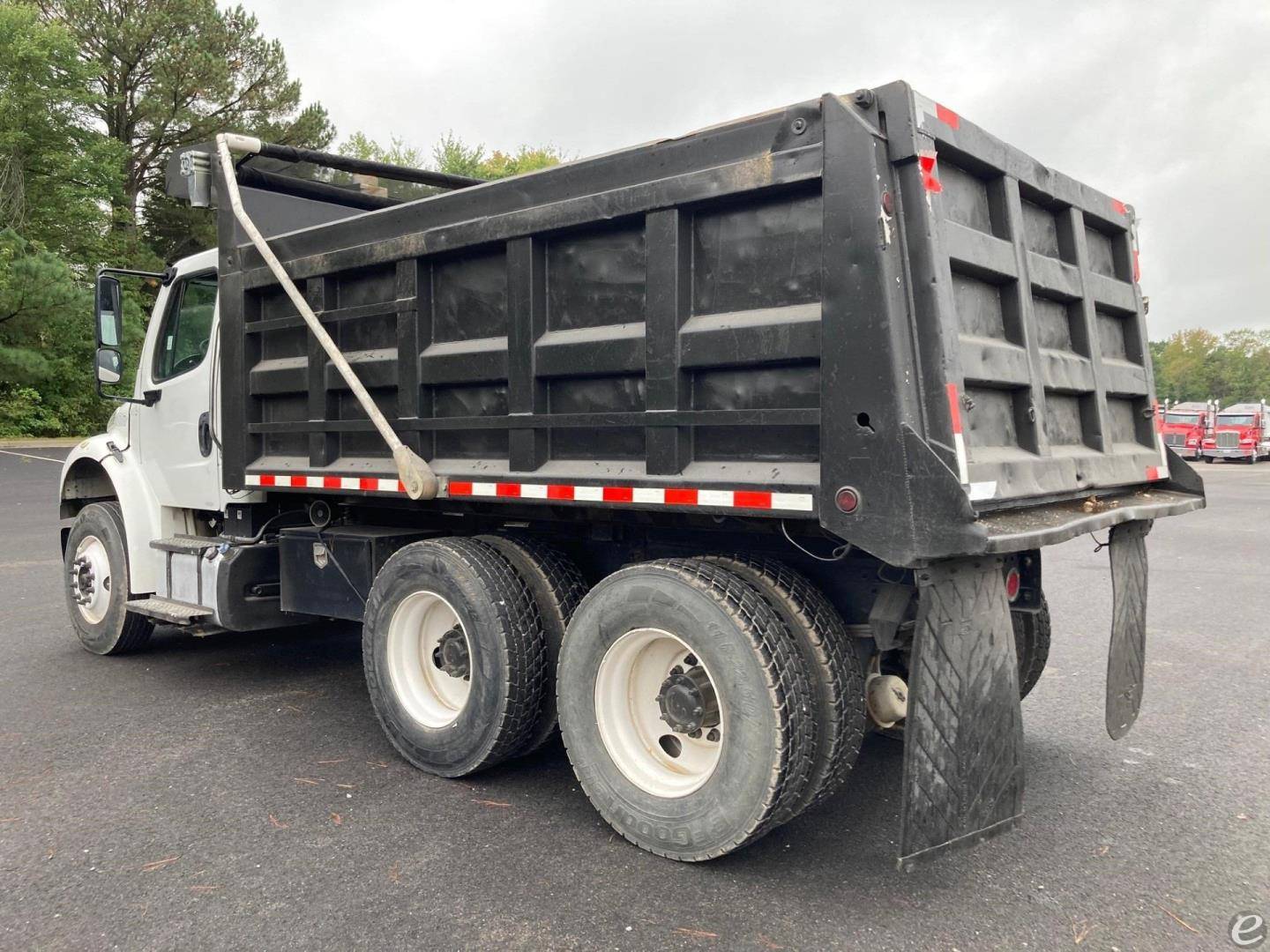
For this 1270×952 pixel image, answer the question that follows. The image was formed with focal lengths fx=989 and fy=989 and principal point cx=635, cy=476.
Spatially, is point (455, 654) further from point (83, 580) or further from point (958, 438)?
point (83, 580)

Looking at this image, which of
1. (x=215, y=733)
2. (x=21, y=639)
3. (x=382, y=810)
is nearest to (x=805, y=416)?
(x=382, y=810)

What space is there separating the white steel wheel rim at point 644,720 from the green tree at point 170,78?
32.7 metres

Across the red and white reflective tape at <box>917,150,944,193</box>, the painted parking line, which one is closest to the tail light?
the red and white reflective tape at <box>917,150,944,193</box>

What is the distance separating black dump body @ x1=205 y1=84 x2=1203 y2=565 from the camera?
120 inches

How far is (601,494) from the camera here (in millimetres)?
3742

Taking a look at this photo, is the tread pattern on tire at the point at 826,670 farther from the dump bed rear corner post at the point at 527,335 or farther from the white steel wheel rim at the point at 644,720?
the dump bed rear corner post at the point at 527,335

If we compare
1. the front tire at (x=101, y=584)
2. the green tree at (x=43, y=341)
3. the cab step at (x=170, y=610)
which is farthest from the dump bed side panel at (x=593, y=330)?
the green tree at (x=43, y=341)

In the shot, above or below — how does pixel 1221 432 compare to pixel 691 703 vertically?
above

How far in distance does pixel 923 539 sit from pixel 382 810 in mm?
2426

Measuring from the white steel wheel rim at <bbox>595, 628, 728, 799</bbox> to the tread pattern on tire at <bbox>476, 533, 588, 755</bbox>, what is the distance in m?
0.43

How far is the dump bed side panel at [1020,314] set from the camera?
306 centimetres

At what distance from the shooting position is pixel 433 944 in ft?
9.68

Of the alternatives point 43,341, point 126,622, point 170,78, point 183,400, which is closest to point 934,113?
point 183,400

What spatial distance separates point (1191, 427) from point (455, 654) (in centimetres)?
3930
